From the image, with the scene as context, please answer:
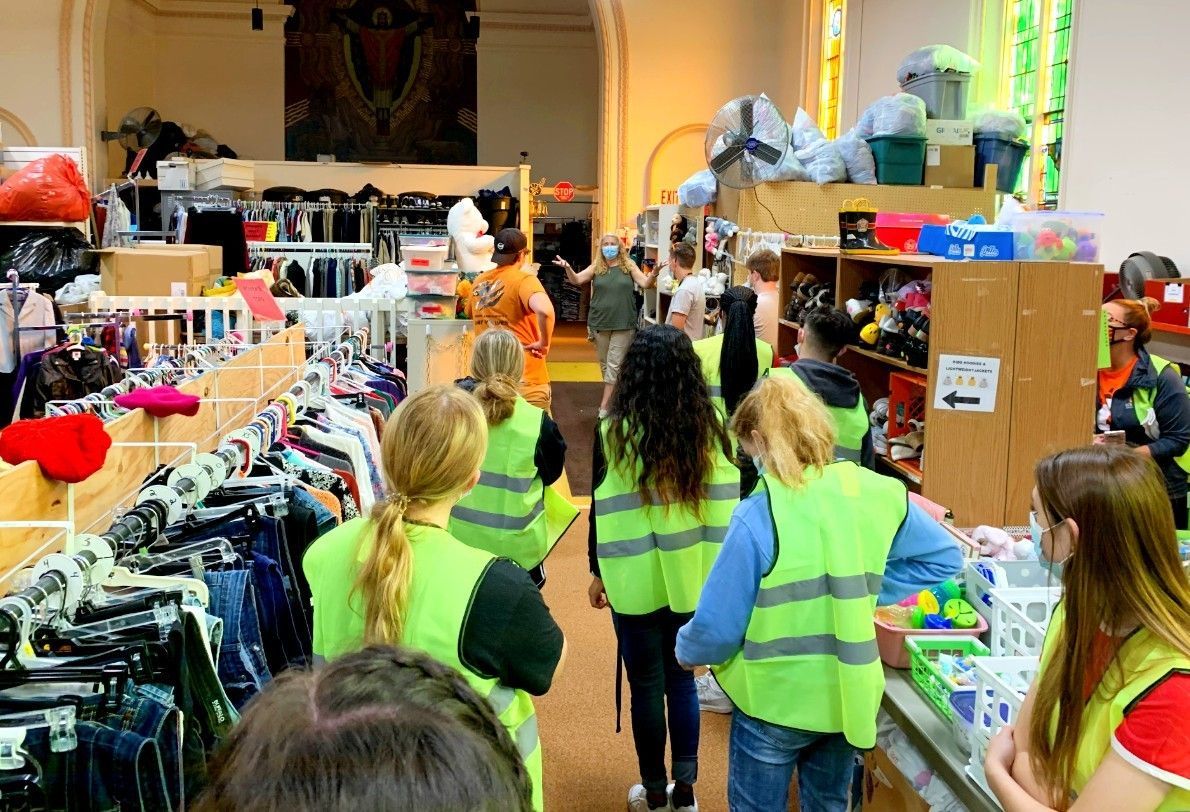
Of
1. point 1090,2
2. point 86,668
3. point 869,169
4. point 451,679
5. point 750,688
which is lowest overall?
point 750,688

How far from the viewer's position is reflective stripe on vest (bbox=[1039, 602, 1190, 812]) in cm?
150

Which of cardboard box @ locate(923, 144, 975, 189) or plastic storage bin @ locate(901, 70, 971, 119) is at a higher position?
plastic storage bin @ locate(901, 70, 971, 119)

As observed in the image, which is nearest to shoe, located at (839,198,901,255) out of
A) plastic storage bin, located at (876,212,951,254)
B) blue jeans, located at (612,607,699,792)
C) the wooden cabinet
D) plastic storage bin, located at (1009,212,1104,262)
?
plastic storage bin, located at (876,212,951,254)

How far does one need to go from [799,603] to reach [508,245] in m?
4.03

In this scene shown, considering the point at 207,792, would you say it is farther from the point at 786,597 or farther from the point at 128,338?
the point at 128,338

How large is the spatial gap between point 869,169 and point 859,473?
5.49 meters

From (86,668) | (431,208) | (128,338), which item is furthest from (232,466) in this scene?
(431,208)

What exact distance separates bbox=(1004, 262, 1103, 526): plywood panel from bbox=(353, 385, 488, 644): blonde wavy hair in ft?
8.48

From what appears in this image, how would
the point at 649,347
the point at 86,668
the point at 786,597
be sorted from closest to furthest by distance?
the point at 86,668
the point at 786,597
the point at 649,347

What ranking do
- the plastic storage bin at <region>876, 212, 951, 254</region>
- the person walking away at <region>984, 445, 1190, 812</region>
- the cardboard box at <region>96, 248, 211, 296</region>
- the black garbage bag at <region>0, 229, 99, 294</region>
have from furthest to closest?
the black garbage bag at <region>0, 229, 99, 294</region> → the cardboard box at <region>96, 248, 211, 296</region> → the plastic storage bin at <region>876, 212, 951, 254</region> → the person walking away at <region>984, 445, 1190, 812</region>

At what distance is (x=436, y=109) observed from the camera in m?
19.6

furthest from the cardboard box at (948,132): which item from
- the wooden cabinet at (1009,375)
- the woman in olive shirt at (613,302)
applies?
the wooden cabinet at (1009,375)

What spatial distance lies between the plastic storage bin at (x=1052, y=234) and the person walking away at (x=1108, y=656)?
2.42m

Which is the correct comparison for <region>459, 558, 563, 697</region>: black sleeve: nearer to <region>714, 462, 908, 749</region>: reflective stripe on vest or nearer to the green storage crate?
<region>714, 462, 908, 749</region>: reflective stripe on vest
